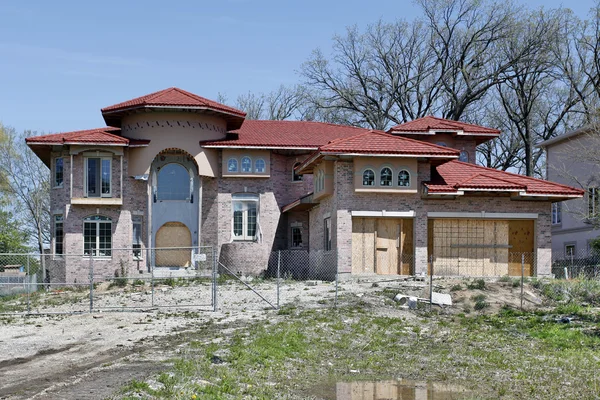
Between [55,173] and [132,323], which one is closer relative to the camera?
[132,323]

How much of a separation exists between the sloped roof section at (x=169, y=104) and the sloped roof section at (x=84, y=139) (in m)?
1.30

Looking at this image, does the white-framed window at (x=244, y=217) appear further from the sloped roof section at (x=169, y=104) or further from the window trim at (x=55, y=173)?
the window trim at (x=55, y=173)

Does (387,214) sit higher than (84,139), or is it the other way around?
(84,139)

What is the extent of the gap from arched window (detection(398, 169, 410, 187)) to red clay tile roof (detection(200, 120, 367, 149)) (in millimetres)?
7436

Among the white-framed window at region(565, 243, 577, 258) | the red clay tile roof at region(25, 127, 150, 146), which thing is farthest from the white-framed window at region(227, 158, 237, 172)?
the white-framed window at region(565, 243, 577, 258)

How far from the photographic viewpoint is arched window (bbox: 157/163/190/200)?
40.7 meters

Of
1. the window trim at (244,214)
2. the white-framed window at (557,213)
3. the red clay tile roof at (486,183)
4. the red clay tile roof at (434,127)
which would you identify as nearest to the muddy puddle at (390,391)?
the red clay tile roof at (486,183)

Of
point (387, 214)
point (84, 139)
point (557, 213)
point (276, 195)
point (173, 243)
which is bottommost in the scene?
point (173, 243)

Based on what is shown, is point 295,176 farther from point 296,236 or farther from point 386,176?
point 386,176

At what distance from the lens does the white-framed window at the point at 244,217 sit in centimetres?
4122

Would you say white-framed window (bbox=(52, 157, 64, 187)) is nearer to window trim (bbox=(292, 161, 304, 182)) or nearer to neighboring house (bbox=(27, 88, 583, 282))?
neighboring house (bbox=(27, 88, 583, 282))

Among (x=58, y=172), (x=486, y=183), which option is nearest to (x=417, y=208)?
(x=486, y=183)

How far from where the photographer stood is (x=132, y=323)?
23.4 metres

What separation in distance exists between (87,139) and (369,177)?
12.6 meters
